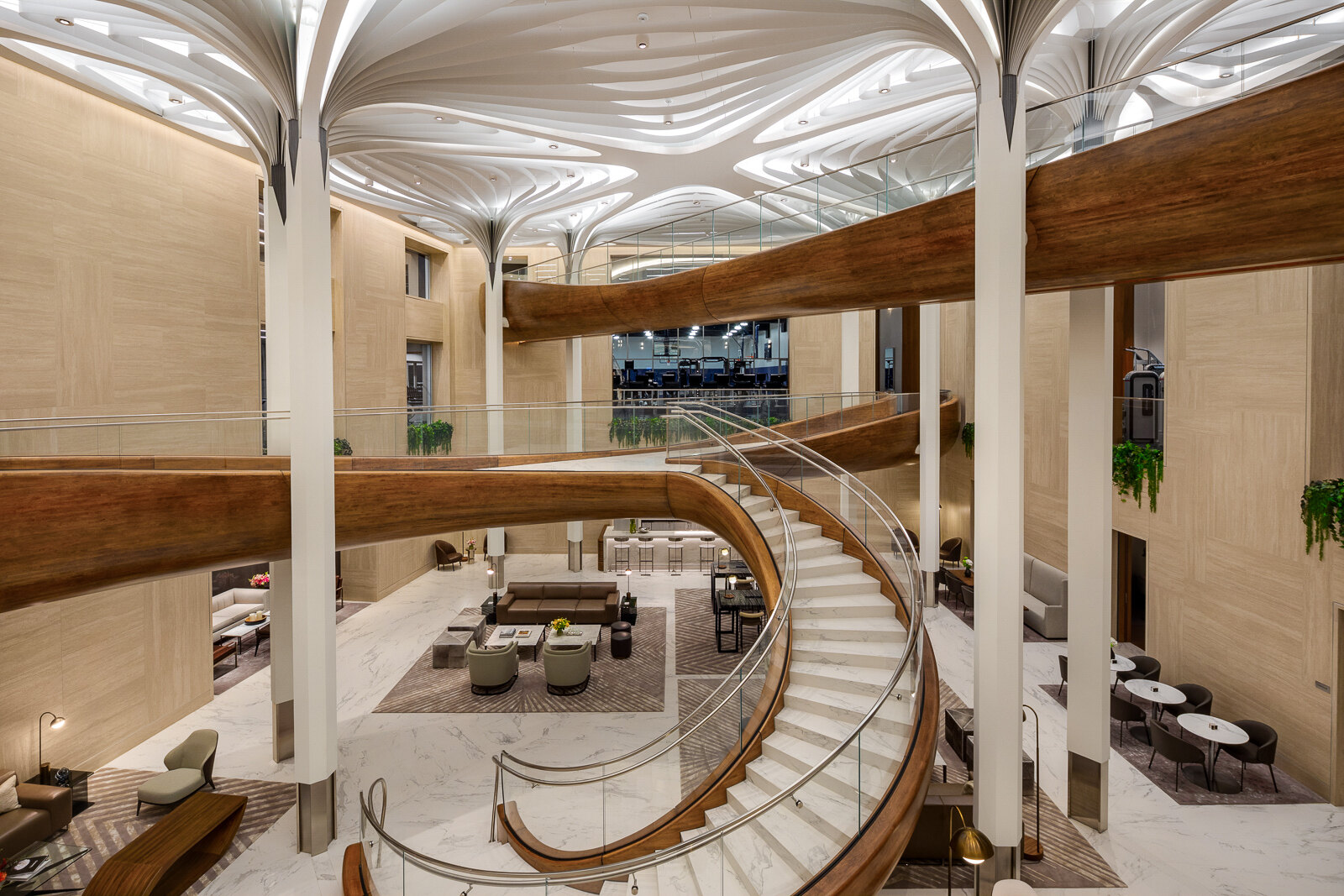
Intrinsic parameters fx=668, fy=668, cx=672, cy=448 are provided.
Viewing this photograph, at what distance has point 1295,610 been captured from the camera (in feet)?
27.4

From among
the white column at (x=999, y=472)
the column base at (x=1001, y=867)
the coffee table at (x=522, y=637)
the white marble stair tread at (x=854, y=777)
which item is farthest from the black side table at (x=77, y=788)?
the white column at (x=999, y=472)

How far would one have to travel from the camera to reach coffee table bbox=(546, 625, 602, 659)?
12.0 meters

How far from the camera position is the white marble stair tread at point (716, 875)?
5.35 m

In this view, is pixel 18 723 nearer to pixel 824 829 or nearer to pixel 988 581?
pixel 824 829

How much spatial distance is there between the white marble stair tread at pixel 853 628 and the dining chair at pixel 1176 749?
3620mm

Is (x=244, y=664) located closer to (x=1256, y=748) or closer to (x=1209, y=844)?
(x=1209, y=844)

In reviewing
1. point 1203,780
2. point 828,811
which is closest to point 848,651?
point 828,811

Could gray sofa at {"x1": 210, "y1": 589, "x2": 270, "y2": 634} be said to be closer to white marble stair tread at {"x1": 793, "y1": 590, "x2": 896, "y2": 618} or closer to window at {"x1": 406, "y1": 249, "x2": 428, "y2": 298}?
window at {"x1": 406, "y1": 249, "x2": 428, "y2": 298}

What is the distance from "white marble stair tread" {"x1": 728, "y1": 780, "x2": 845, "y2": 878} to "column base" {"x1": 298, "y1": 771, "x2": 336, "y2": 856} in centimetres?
491

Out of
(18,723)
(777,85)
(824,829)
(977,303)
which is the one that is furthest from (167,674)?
(777,85)

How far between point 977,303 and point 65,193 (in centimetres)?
1152

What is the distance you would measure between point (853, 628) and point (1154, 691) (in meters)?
5.00

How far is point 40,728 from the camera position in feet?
27.9

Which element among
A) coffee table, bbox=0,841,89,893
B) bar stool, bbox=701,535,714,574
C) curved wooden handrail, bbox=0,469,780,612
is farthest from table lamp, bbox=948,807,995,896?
bar stool, bbox=701,535,714,574
